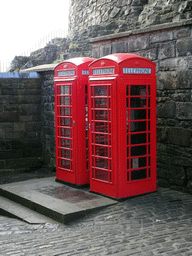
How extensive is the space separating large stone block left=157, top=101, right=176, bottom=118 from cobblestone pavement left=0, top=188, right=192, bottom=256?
4.32 feet

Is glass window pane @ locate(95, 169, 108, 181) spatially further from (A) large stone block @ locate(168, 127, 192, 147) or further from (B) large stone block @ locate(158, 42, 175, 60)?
(B) large stone block @ locate(158, 42, 175, 60)

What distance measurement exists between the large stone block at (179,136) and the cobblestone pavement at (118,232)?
838 mm

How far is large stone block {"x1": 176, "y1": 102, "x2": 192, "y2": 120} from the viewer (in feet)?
19.7

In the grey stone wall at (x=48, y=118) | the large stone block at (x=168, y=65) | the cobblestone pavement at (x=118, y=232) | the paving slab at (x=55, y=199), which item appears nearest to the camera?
the cobblestone pavement at (x=118, y=232)

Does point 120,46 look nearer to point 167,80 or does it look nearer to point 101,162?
point 167,80

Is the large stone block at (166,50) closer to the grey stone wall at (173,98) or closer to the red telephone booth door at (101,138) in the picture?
the grey stone wall at (173,98)

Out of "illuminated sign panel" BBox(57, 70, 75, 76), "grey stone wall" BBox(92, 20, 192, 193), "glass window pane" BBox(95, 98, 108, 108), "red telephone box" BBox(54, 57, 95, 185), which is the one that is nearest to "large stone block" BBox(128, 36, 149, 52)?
"grey stone wall" BBox(92, 20, 192, 193)

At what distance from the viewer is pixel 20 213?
19.5 ft

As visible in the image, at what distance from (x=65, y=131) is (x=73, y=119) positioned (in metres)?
0.53

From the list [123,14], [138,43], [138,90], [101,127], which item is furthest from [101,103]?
[123,14]

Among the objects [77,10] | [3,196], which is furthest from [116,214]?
[77,10]

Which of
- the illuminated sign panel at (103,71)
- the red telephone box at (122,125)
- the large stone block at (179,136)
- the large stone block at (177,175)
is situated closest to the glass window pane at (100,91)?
the red telephone box at (122,125)

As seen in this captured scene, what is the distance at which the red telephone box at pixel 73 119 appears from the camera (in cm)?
648

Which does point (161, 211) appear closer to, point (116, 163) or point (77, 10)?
point (116, 163)
